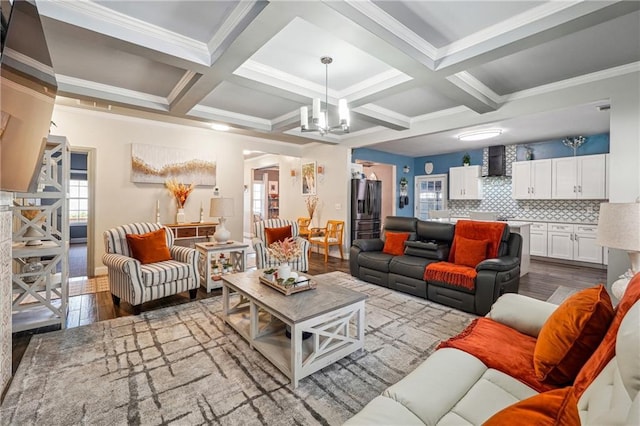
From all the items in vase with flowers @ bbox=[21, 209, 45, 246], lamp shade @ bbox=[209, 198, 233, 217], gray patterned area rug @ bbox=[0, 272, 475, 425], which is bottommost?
gray patterned area rug @ bbox=[0, 272, 475, 425]

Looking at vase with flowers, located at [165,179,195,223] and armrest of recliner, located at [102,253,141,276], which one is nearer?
armrest of recliner, located at [102,253,141,276]

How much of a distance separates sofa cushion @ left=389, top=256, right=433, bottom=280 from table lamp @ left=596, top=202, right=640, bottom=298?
176 cm

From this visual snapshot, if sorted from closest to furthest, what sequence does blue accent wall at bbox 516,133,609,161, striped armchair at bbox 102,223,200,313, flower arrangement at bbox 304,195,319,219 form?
striped armchair at bbox 102,223,200,313 < blue accent wall at bbox 516,133,609,161 < flower arrangement at bbox 304,195,319,219

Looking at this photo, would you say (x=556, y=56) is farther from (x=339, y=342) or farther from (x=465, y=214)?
(x=465, y=214)

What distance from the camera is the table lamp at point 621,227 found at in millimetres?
1937

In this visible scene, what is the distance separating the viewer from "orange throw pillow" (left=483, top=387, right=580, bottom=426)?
2.17 ft

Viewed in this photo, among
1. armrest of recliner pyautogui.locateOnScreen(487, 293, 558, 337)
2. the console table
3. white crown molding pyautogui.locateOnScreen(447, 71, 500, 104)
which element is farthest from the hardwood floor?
white crown molding pyautogui.locateOnScreen(447, 71, 500, 104)


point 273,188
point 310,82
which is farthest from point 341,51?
point 273,188

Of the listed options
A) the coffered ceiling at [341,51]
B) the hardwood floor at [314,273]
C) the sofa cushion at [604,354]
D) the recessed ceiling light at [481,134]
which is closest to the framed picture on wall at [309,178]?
the hardwood floor at [314,273]

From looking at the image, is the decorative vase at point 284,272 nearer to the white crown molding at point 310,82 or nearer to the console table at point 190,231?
the white crown molding at point 310,82

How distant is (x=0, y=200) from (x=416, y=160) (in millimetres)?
8486

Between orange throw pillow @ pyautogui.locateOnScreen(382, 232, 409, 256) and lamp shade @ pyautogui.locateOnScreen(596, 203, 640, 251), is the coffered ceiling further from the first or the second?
orange throw pillow @ pyautogui.locateOnScreen(382, 232, 409, 256)

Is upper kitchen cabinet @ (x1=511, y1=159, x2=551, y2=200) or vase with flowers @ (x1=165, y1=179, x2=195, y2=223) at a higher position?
upper kitchen cabinet @ (x1=511, y1=159, x2=551, y2=200)

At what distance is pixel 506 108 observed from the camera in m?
Result: 3.90
